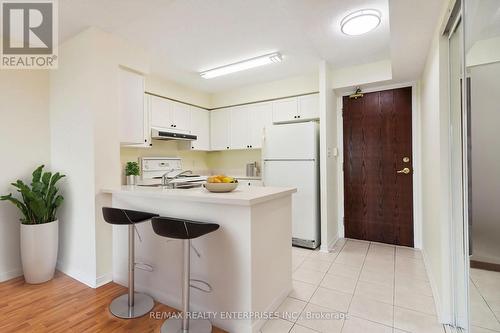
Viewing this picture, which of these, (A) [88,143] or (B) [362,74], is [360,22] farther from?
(A) [88,143]

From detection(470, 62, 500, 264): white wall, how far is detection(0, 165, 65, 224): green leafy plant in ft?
11.6

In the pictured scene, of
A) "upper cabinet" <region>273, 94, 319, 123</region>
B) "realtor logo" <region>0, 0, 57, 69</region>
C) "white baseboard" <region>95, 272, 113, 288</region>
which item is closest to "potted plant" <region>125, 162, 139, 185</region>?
"white baseboard" <region>95, 272, 113, 288</region>

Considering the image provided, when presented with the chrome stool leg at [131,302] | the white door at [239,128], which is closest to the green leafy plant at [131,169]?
the chrome stool leg at [131,302]

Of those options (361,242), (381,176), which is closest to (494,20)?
(381,176)

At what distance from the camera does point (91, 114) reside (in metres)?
2.37

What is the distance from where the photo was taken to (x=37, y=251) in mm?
2463

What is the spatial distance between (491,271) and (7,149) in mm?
4074

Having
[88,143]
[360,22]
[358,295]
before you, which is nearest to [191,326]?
[358,295]

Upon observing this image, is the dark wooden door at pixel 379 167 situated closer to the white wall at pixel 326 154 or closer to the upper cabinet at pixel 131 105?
the white wall at pixel 326 154

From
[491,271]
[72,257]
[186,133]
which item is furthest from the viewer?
[186,133]

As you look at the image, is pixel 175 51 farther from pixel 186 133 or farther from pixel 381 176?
pixel 381 176

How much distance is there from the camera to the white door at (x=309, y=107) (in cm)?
380

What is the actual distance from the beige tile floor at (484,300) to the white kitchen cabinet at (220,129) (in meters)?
3.79

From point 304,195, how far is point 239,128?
71.4 inches
